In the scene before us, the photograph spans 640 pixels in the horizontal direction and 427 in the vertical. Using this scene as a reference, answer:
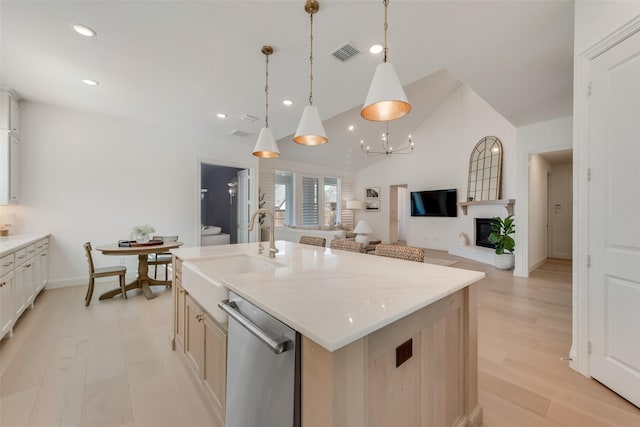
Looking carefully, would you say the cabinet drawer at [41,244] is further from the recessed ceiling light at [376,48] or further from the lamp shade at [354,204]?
the lamp shade at [354,204]

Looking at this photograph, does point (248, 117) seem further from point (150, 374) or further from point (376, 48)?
point (150, 374)

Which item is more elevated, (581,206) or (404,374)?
(581,206)

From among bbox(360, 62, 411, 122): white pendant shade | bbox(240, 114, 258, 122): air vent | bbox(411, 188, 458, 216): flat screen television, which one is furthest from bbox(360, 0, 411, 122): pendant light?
bbox(411, 188, 458, 216): flat screen television

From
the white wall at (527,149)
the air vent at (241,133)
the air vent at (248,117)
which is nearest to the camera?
the white wall at (527,149)

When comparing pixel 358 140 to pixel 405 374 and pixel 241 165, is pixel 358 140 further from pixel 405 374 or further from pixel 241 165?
pixel 405 374

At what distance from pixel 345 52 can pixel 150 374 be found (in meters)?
3.37

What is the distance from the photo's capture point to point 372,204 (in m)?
9.38

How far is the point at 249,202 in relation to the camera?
19.5 ft

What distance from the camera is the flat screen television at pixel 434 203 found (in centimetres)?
718

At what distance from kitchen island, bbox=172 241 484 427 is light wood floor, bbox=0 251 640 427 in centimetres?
35

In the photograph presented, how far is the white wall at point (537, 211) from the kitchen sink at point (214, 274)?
489 centimetres

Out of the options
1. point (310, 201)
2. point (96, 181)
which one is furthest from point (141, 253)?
point (310, 201)

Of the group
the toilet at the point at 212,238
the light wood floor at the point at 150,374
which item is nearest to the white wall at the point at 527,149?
the light wood floor at the point at 150,374

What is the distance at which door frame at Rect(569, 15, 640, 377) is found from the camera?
6.12ft
